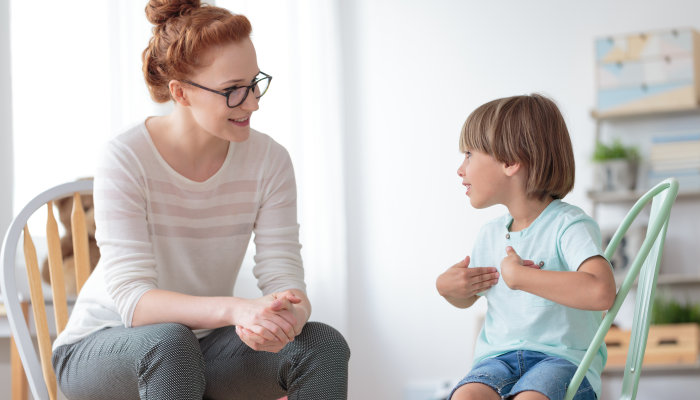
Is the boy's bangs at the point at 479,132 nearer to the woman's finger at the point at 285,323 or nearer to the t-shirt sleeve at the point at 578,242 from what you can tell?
the t-shirt sleeve at the point at 578,242

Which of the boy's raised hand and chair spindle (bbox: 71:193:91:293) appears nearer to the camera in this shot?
the boy's raised hand

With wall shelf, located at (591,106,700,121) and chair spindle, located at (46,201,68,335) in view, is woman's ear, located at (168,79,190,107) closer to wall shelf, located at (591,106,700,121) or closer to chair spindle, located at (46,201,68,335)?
chair spindle, located at (46,201,68,335)

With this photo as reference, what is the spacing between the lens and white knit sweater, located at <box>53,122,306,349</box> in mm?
1167

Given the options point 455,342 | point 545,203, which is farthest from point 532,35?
point 545,203

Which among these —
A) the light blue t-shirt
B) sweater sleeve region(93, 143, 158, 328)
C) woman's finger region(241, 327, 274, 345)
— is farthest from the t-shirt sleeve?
sweater sleeve region(93, 143, 158, 328)

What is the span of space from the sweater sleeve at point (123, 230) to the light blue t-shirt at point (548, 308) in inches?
26.1

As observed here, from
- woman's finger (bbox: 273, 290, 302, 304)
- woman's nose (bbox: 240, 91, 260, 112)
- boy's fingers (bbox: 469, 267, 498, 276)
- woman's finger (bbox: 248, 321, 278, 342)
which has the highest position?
woman's nose (bbox: 240, 91, 260, 112)

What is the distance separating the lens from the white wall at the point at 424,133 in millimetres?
2934

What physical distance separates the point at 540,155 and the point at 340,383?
0.56 metres

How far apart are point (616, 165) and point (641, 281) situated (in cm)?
164

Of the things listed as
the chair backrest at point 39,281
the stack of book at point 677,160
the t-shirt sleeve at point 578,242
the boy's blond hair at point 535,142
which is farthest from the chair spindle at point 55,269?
the stack of book at point 677,160

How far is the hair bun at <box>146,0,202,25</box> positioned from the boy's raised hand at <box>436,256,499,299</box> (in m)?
0.74

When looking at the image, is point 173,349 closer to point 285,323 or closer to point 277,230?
point 285,323

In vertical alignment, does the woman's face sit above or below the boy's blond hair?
above
